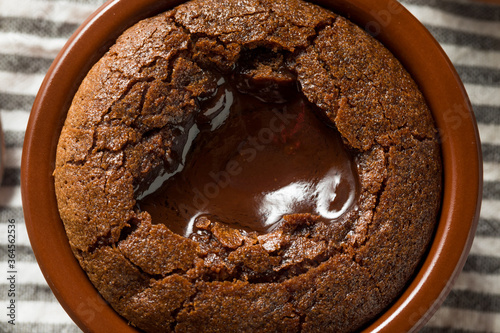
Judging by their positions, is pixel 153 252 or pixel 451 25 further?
pixel 451 25

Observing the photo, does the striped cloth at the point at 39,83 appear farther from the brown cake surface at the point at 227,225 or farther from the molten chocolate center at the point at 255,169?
the molten chocolate center at the point at 255,169

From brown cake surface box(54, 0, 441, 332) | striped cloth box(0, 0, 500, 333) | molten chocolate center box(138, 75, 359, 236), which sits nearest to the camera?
brown cake surface box(54, 0, 441, 332)

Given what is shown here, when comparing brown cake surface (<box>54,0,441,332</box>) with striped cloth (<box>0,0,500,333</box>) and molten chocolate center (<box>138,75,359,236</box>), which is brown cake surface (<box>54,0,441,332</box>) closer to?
molten chocolate center (<box>138,75,359,236</box>)

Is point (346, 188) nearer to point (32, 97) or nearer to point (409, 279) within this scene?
point (409, 279)

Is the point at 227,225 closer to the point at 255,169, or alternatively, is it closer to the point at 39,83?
the point at 255,169

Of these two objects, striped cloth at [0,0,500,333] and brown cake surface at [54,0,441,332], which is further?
striped cloth at [0,0,500,333]

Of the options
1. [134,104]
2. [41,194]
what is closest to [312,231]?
[134,104]

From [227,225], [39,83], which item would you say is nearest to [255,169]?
[227,225]

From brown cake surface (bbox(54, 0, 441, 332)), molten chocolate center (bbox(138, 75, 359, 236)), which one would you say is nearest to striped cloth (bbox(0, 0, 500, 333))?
brown cake surface (bbox(54, 0, 441, 332))
